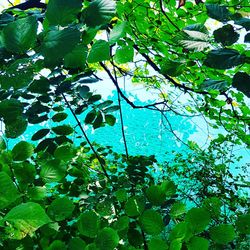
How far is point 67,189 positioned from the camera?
145cm

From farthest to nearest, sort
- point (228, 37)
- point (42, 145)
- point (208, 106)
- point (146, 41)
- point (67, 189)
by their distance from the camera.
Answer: point (208, 106)
point (146, 41)
point (67, 189)
point (42, 145)
point (228, 37)

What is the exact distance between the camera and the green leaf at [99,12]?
1.20 ft

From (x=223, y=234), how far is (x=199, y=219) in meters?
0.05

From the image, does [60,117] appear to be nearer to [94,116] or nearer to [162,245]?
[94,116]

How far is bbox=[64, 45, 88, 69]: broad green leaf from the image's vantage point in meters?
0.38

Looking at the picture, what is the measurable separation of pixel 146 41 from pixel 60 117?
53.7 inches

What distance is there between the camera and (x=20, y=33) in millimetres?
308

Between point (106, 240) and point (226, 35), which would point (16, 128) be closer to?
point (106, 240)

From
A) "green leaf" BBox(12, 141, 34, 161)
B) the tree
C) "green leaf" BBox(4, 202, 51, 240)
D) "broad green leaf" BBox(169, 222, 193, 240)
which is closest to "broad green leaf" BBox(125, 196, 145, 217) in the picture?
the tree

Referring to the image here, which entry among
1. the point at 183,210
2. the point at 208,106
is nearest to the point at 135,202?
the point at 183,210

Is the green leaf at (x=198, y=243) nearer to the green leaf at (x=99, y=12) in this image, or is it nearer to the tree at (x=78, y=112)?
the tree at (x=78, y=112)

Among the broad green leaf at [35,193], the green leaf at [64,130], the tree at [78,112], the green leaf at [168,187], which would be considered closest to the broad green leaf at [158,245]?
the tree at [78,112]

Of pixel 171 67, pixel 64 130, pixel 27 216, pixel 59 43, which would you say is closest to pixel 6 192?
pixel 27 216

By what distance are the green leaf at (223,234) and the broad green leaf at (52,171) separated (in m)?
0.30
